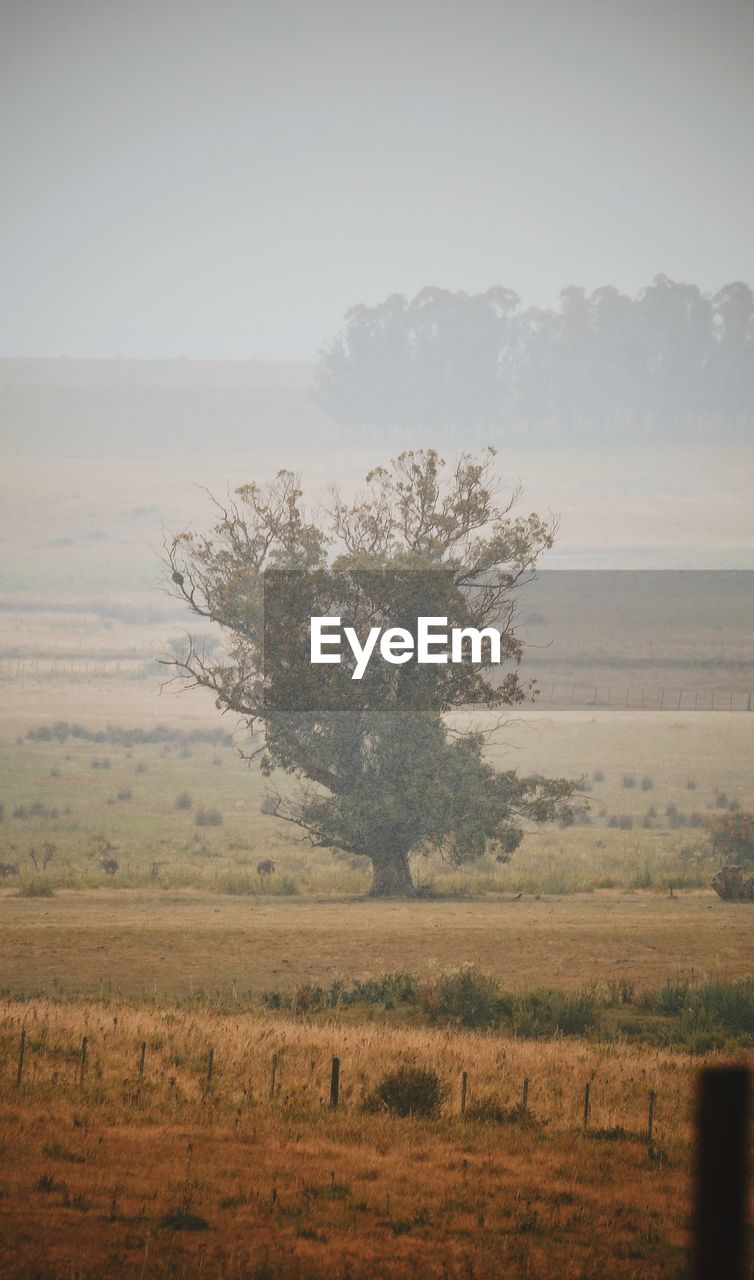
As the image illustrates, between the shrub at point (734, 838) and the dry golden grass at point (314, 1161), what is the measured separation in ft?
90.4

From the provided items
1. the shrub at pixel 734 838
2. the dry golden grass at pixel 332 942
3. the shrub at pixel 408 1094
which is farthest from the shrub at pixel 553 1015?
the shrub at pixel 734 838

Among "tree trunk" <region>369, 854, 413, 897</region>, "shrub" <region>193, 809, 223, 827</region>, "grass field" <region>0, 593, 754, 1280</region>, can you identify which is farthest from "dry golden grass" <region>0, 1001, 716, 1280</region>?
"shrub" <region>193, 809, 223, 827</region>

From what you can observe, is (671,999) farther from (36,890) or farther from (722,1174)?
(36,890)

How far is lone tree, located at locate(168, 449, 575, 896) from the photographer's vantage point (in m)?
37.7

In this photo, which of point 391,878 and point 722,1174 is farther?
point 391,878

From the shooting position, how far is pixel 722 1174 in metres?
→ 14.6

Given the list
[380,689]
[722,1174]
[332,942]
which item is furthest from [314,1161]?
[380,689]

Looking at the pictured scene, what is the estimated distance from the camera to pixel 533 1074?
18688 mm

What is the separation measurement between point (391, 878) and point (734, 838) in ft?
47.8

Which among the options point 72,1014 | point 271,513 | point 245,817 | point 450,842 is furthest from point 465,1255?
point 245,817

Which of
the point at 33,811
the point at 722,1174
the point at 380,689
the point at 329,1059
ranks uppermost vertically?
the point at 380,689

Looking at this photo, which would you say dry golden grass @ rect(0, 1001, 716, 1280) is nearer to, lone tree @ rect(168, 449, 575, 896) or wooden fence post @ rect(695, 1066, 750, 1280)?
wooden fence post @ rect(695, 1066, 750, 1280)

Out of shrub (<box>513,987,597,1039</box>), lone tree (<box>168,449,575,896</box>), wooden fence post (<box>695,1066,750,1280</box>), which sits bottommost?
shrub (<box>513,987,597,1039</box>)

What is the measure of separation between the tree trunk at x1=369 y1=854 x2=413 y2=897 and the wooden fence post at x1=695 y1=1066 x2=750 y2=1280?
19.1m
